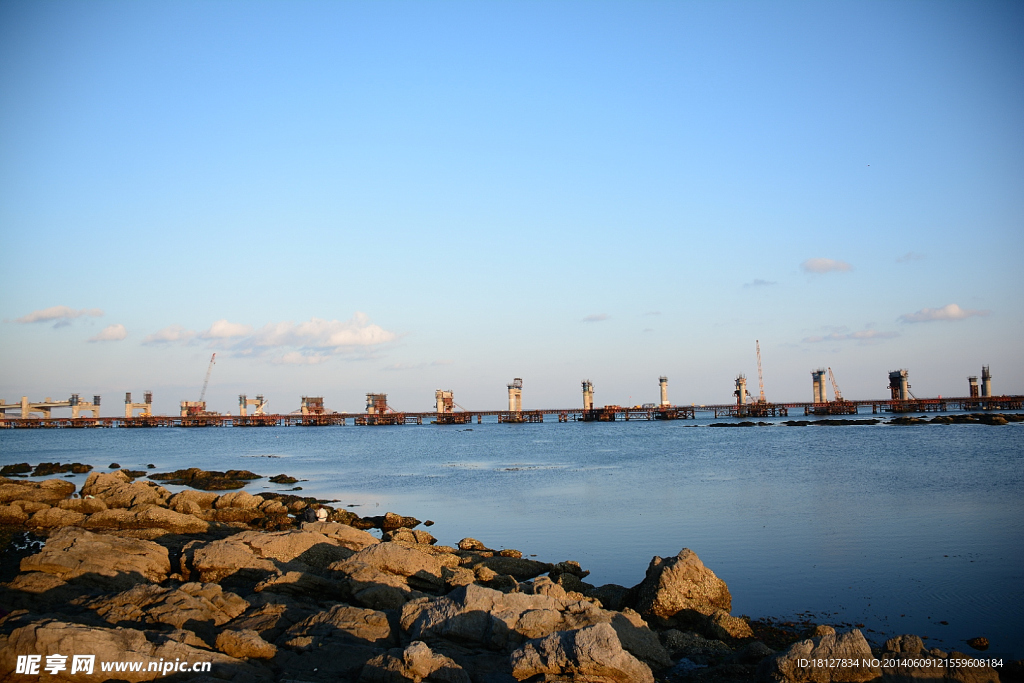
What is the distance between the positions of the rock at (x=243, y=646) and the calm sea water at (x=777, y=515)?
7407 millimetres

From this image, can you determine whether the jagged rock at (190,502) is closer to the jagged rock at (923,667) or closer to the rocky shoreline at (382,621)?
the rocky shoreline at (382,621)

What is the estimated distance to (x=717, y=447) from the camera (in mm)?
51188

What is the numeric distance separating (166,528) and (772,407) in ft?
372

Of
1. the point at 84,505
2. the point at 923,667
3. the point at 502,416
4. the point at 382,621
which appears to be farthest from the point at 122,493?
the point at 502,416

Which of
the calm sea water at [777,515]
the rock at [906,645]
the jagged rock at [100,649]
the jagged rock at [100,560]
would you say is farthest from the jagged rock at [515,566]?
the rock at [906,645]

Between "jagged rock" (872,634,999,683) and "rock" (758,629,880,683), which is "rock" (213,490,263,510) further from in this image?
"jagged rock" (872,634,999,683)

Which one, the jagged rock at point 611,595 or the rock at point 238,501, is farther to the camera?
the rock at point 238,501

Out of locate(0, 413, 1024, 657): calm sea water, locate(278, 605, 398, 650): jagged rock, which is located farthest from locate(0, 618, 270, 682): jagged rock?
locate(0, 413, 1024, 657): calm sea water

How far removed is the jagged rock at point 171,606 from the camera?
27.8 ft

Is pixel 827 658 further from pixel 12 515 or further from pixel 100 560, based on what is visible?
pixel 12 515

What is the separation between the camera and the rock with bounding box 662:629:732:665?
912 centimetres

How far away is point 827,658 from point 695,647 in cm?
225

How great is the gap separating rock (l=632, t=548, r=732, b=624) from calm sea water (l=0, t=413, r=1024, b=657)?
0.90 metres

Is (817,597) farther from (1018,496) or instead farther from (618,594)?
(1018,496)
